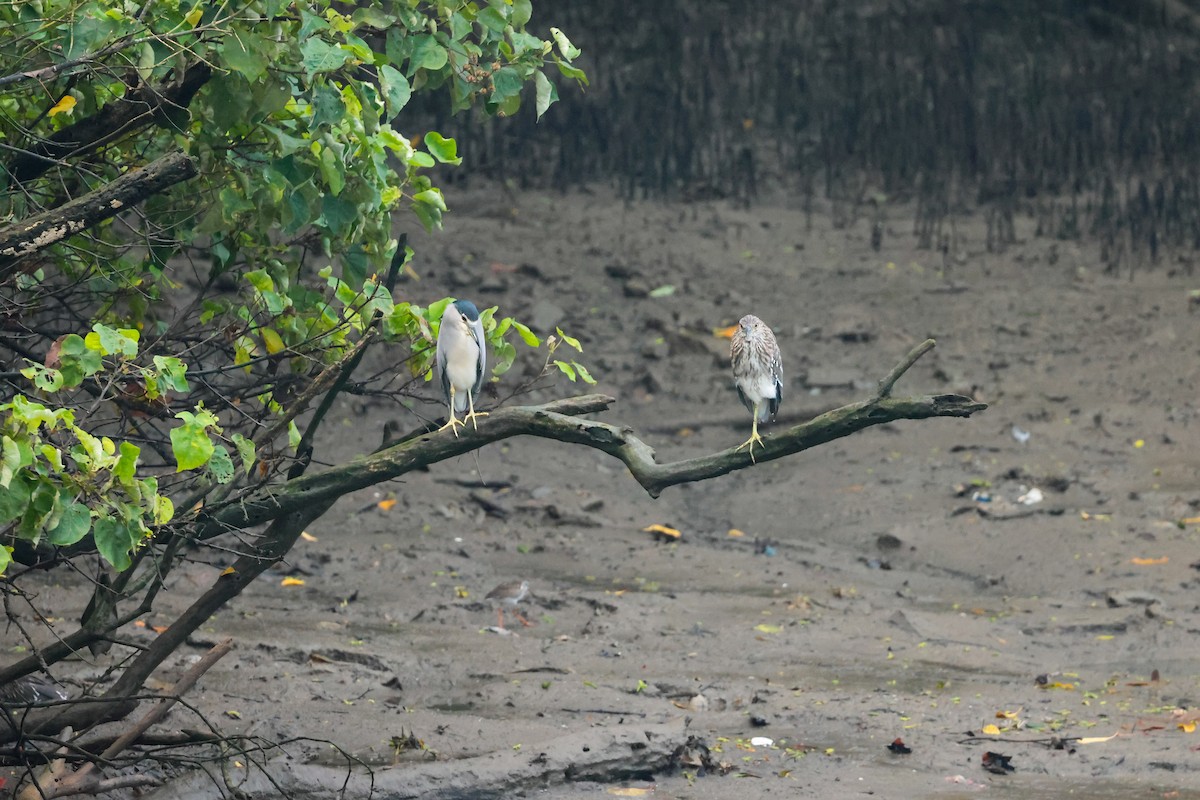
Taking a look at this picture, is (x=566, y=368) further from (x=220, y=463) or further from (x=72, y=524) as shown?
(x=72, y=524)

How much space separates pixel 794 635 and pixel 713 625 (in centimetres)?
40

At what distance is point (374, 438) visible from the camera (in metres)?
9.50

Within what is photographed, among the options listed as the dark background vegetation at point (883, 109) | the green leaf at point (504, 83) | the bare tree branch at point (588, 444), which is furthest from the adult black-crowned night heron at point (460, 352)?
the dark background vegetation at point (883, 109)

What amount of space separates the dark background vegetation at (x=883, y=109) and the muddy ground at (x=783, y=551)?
0.51m

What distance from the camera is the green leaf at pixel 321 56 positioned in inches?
133

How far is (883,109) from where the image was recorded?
13.4 m

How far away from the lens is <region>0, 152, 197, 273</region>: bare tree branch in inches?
139

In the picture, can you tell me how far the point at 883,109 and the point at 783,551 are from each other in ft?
20.7

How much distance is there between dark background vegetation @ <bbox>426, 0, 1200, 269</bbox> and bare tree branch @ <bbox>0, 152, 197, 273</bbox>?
934 centimetres

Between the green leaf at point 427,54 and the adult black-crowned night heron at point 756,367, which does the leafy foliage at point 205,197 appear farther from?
the adult black-crowned night heron at point 756,367

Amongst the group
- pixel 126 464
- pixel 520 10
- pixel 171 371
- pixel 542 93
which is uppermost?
pixel 520 10

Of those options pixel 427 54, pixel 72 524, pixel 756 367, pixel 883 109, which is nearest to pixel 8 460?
pixel 72 524

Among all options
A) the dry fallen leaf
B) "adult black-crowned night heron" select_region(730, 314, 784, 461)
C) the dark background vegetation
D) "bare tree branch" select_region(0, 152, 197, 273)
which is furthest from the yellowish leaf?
the dark background vegetation

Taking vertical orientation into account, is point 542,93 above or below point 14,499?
above
